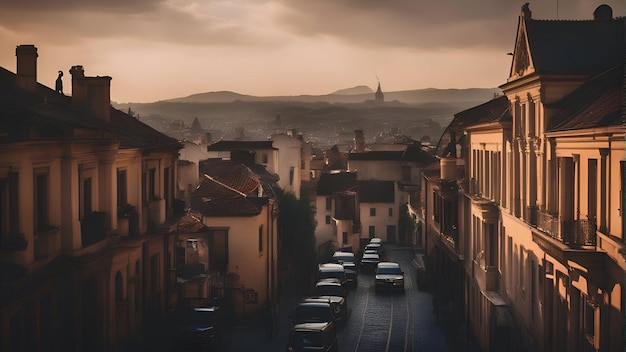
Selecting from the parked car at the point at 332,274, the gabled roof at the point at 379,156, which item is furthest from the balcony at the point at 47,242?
the gabled roof at the point at 379,156

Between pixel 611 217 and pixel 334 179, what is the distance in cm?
6623

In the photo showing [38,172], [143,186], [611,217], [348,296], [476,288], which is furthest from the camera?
[348,296]

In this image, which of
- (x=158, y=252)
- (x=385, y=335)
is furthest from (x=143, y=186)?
(x=385, y=335)

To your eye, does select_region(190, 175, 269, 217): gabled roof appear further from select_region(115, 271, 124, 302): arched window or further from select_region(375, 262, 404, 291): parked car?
select_region(115, 271, 124, 302): arched window

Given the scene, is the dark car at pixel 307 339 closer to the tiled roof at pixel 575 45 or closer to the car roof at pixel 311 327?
the car roof at pixel 311 327

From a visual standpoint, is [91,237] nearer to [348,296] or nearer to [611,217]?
[611,217]

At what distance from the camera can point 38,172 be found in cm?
2016

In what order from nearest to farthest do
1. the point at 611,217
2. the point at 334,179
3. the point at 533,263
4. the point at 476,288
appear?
the point at 611,217
the point at 533,263
the point at 476,288
the point at 334,179

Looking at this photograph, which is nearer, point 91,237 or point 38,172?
point 38,172

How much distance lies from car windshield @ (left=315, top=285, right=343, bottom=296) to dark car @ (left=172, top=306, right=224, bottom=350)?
34.5ft

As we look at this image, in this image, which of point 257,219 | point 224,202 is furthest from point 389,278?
point 224,202

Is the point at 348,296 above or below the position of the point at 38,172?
below

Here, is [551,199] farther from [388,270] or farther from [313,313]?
[388,270]

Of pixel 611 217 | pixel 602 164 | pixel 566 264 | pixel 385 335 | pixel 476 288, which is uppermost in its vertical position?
pixel 602 164
